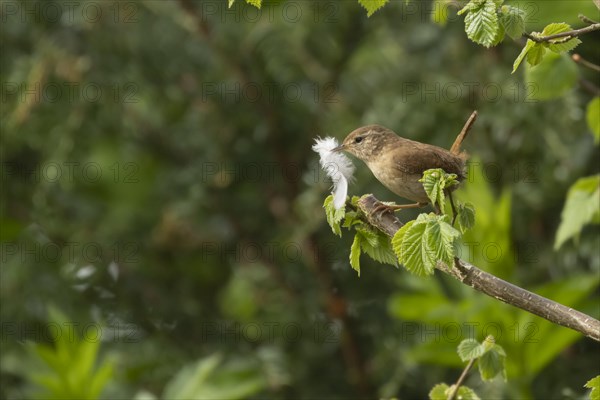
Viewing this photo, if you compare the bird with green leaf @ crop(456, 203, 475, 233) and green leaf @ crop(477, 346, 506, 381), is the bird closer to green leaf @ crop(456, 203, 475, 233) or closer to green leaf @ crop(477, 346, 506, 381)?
green leaf @ crop(456, 203, 475, 233)

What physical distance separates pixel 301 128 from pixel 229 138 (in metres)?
0.33

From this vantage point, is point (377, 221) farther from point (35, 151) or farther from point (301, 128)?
point (35, 151)

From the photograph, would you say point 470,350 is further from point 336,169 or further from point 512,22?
point 512,22

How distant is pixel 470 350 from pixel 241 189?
237cm

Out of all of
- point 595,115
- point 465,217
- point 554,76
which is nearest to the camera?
point 465,217

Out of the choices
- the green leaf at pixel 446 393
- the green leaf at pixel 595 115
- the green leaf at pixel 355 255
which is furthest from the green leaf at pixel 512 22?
the green leaf at pixel 595 115

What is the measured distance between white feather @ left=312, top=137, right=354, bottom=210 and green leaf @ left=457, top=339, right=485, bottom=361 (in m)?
0.48

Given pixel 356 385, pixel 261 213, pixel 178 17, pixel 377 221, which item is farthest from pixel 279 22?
pixel 377 221

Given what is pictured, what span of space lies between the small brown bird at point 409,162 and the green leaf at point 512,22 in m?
0.48

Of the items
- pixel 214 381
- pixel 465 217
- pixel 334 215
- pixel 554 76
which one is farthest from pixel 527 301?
pixel 214 381

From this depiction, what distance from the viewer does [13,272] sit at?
14.6 ft

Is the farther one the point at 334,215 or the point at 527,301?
the point at 334,215

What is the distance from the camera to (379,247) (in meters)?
2.31

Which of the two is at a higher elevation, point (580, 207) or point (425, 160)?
point (425, 160)
